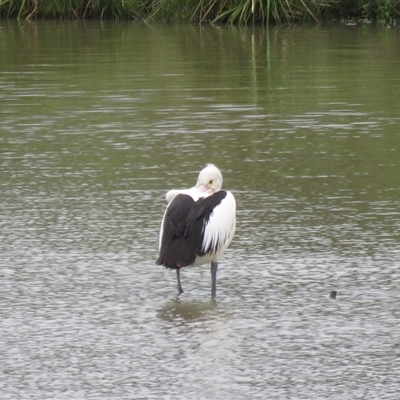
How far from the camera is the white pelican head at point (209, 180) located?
6148 mm

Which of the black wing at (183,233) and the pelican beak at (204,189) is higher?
the pelican beak at (204,189)

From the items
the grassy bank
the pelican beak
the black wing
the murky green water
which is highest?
the pelican beak

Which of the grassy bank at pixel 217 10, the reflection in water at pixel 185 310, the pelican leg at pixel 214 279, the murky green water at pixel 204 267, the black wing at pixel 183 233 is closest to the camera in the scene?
the murky green water at pixel 204 267

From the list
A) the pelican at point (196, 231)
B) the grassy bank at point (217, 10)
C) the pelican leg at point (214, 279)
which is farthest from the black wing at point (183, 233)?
the grassy bank at point (217, 10)

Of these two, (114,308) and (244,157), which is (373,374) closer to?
(114,308)

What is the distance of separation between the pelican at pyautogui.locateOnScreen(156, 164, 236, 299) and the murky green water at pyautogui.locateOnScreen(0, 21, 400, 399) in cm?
22

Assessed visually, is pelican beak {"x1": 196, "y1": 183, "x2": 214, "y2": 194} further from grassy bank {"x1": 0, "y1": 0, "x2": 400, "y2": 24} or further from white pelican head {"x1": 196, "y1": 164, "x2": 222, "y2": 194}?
grassy bank {"x1": 0, "y1": 0, "x2": 400, "y2": 24}

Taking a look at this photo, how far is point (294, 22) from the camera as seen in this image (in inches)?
1047

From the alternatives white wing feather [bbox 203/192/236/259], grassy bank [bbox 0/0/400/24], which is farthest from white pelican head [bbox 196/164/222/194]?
grassy bank [bbox 0/0/400/24]

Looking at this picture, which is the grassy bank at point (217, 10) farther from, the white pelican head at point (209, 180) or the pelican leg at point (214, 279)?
the pelican leg at point (214, 279)

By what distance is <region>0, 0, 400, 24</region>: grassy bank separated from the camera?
2609 centimetres

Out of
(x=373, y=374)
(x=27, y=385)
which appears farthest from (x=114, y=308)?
(x=373, y=374)

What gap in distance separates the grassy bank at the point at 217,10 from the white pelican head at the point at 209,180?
19924 millimetres

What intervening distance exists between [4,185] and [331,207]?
2.49 meters
